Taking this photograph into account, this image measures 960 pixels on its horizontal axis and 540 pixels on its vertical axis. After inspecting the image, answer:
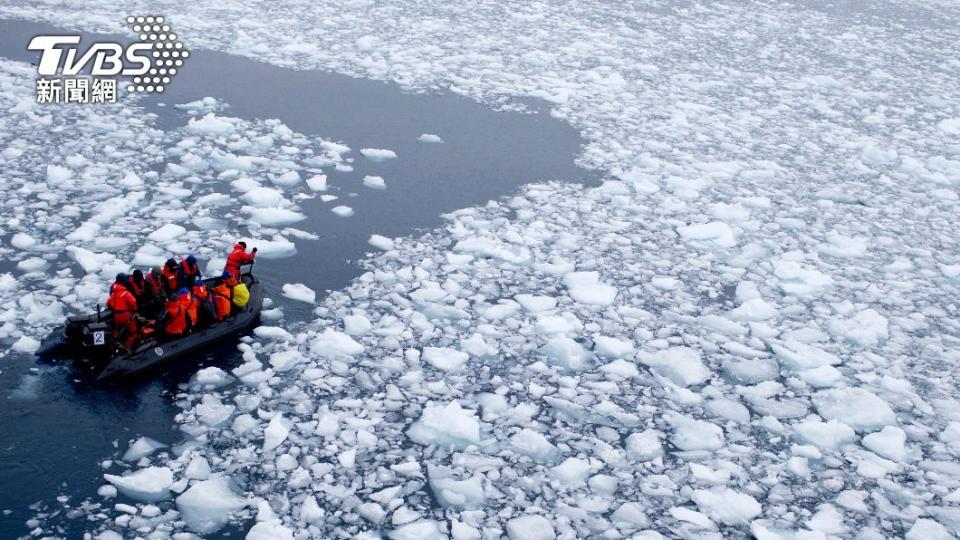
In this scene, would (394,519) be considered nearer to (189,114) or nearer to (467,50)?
(189,114)

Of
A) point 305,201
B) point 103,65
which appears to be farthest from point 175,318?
point 103,65

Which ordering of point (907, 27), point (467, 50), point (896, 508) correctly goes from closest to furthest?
point (896, 508) < point (467, 50) < point (907, 27)

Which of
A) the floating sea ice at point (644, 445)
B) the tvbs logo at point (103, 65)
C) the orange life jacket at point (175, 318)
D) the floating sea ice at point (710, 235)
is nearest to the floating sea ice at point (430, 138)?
the floating sea ice at point (710, 235)

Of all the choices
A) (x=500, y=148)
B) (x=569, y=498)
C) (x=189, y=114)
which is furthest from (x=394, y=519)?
(x=189, y=114)

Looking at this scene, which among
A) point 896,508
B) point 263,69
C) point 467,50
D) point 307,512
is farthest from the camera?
point 467,50

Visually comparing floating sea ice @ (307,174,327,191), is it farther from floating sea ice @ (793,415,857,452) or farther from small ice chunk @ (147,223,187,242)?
floating sea ice @ (793,415,857,452)
